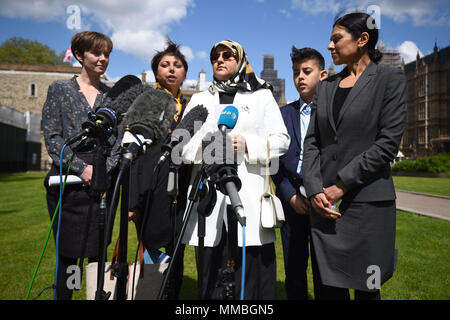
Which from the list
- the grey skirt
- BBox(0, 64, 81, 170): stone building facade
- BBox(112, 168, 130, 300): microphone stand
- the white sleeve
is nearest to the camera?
BBox(112, 168, 130, 300): microphone stand

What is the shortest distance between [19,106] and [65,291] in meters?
50.9

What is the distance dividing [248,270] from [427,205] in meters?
9.65

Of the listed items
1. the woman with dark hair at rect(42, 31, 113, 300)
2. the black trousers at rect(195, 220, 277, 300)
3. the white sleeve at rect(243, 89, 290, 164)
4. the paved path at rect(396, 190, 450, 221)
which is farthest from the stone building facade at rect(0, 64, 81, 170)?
the black trousers at rect(195, 220, 277, 300)

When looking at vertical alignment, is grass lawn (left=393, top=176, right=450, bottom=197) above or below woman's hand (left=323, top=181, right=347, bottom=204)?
below

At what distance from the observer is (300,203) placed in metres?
2.58

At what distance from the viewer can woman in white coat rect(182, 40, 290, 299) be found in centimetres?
218

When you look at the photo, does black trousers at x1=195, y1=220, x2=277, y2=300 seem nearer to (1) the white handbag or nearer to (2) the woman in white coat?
(2) the woman in white coat

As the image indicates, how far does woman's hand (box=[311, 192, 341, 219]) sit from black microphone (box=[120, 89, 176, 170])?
1.15 meters

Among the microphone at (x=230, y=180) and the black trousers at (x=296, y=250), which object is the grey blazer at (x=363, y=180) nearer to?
the black trousers at (x=296, y=250)

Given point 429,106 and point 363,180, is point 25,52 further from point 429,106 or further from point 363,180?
point 429,106

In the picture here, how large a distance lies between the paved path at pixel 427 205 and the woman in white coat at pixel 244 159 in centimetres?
731

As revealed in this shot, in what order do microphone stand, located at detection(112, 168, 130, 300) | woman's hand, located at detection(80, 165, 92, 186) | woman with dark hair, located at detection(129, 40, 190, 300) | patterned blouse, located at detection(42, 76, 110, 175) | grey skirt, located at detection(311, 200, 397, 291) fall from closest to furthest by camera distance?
microphone stand, located at detection(112, 168, 130, 300) → grey skirt, located at detection(311, 200, 397, 291) → woman's hand, located at detection(80, 165, 92, 186) → patterned blouse, located at detection(42, 76, 110, 175) → woman with dark hair, located at detection(129, 40, 190, 300)
